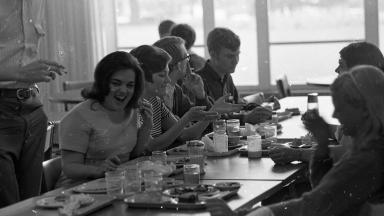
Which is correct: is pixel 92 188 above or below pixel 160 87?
below

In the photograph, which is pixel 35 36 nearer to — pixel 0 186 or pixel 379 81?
pixel 0 186

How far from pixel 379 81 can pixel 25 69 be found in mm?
1693

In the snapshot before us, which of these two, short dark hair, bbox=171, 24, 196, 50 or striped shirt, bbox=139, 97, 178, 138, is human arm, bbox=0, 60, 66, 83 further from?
short dark hair, bbox=171, 24, 196, 50

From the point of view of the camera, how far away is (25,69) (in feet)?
11.3

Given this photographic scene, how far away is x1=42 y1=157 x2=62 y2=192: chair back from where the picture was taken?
143 inches

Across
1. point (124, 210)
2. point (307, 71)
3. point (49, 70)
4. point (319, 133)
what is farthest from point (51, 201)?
→ point (307, 71)

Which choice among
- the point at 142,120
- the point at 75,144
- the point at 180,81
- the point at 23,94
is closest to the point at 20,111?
the point at 23,94

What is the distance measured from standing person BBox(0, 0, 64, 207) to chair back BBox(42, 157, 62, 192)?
4.6 inches

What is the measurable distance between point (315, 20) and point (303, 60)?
1.55 ft

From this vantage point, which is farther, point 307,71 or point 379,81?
point 307,71

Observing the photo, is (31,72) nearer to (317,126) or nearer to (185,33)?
(317,126)

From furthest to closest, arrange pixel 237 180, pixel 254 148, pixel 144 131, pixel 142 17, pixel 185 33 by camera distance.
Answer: pixel 142 17, pixel 185 33, pixel 144 131, pixel 254 148, pixel 237 180

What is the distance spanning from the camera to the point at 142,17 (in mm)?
9484

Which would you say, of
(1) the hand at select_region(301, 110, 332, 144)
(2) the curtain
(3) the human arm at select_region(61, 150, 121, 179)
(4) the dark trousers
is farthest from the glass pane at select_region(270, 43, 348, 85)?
(1) the hand at select_region(301, 110, 332, 144)
